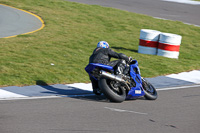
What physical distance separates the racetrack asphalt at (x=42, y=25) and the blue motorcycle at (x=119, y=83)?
1.40 metres

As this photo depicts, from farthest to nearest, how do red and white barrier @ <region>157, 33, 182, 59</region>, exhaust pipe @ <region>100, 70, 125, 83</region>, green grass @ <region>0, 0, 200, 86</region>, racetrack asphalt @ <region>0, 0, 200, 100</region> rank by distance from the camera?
red and white barrier @ <region>157, 33, 182, 59</region>, green grass @ <region>0, 0, 200, 86</region>, racetrack asphalt @ <region>0, 0, 200, 100</region>, exhaust pipe @ <region>100, 70, 125, 83</region>

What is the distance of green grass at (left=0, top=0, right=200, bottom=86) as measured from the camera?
11766mm

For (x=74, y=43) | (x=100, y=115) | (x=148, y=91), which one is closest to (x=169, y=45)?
(x=74, y=43)

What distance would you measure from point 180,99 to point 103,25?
11761mm

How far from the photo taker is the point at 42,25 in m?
19.6

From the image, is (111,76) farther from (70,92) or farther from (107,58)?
(70,92)

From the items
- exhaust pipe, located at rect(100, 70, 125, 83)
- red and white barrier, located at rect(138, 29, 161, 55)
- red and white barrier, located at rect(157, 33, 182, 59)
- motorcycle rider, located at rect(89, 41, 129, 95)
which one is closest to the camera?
exhaust pipe, located at rect(100, 70, 125, 83)

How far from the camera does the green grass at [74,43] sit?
38.6 ft

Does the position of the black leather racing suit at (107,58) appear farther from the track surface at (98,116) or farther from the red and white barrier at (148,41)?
the red and white barrier at (148,41)

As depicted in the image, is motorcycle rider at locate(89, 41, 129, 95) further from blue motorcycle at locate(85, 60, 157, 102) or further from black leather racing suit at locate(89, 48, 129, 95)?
blue motorcycle at locate(85, 60, 157, 102)

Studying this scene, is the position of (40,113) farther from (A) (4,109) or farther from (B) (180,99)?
(B) (180,99)

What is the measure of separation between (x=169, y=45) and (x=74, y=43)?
13.9 ft

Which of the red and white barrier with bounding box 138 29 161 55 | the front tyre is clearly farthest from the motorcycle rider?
the red and white barrier with bounding box 138 29 161 55

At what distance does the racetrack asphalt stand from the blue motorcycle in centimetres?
140
